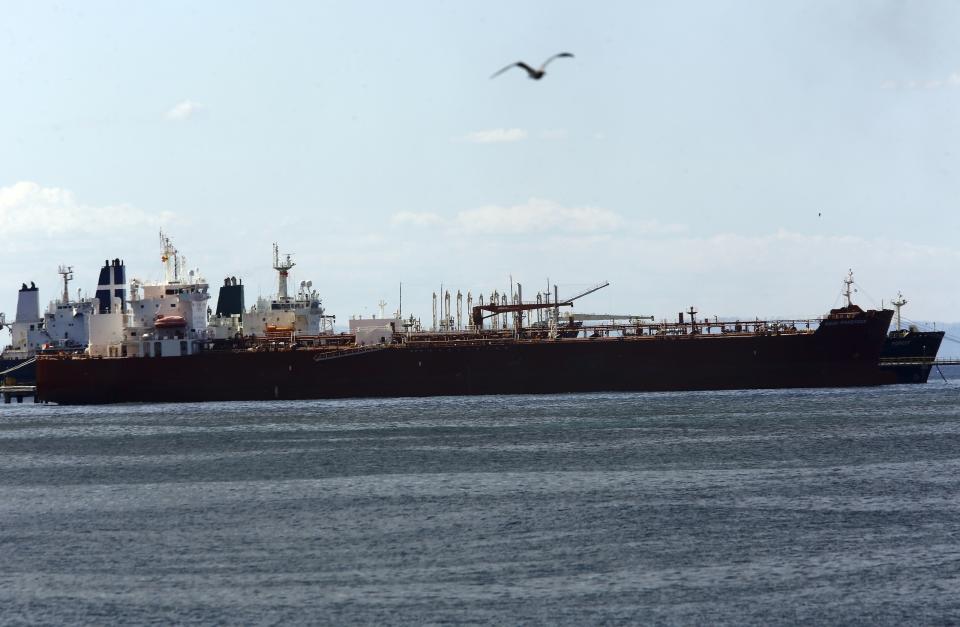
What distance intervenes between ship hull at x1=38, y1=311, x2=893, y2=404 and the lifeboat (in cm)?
180

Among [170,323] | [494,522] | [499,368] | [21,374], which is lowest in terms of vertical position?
[494,522]

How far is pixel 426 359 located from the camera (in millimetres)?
64438

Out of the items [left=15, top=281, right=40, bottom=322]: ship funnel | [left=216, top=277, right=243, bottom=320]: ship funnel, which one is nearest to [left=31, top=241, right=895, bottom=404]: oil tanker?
[left=216, top=277, right=243, bottom=320]: ship funnel

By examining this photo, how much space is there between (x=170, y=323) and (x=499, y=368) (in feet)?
58.2

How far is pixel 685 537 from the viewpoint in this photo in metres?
27.5

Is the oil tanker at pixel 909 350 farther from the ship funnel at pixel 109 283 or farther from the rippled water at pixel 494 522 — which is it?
the ship funnel at pixel 109 283

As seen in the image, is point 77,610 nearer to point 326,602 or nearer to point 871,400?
point 326,602

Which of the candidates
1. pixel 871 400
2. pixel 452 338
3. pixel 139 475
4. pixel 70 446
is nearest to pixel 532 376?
pixel 452 338

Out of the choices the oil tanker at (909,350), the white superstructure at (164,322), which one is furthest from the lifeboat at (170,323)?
the oil tanker at (909,350)

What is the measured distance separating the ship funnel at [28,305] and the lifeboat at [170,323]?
29.3 meters

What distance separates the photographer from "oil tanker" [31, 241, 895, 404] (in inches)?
2451

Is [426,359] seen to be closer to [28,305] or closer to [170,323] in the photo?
[170,323]

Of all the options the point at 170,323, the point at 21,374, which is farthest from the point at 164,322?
the point at 21,374

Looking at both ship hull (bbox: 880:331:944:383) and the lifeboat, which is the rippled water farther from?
ship hull (bbox: 880:331:944:383)
